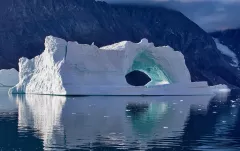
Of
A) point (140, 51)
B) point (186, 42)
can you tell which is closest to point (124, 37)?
point (186, 42)

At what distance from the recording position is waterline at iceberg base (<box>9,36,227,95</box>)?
37094 mm

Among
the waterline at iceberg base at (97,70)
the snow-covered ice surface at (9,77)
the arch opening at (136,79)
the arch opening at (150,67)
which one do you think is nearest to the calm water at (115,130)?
the waterline at iceberg base at (97,70)

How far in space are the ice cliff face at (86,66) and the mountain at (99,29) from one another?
46.8 metres

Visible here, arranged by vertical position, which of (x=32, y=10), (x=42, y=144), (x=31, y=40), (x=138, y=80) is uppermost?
(x=32, y=10)

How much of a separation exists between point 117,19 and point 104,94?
258ft

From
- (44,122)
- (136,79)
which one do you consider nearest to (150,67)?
(44,122)

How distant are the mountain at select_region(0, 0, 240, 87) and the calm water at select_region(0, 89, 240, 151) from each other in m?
64.4

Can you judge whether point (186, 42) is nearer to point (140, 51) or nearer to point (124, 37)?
point (124, 37)

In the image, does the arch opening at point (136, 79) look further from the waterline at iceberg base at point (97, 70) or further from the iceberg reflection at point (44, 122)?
the iceberg reflection at point (44, 122)

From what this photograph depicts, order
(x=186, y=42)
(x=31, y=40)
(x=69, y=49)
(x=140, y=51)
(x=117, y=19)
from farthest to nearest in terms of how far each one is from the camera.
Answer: (x=186, y=42)
(x=117, y=19)
(x=31, y=40)
(x=140, y=51)
(x=69, y=49)

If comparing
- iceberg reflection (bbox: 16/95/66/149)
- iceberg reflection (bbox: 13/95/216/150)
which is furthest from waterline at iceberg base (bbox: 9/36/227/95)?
iceberg reflection (bbox: 16/95/66/149)

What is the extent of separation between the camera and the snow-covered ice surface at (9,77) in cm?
5856

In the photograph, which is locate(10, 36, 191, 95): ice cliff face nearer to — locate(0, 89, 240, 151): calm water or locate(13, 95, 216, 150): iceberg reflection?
locate(13, 95, 216, 150): iceberg reflection

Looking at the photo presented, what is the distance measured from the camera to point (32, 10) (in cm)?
9669
